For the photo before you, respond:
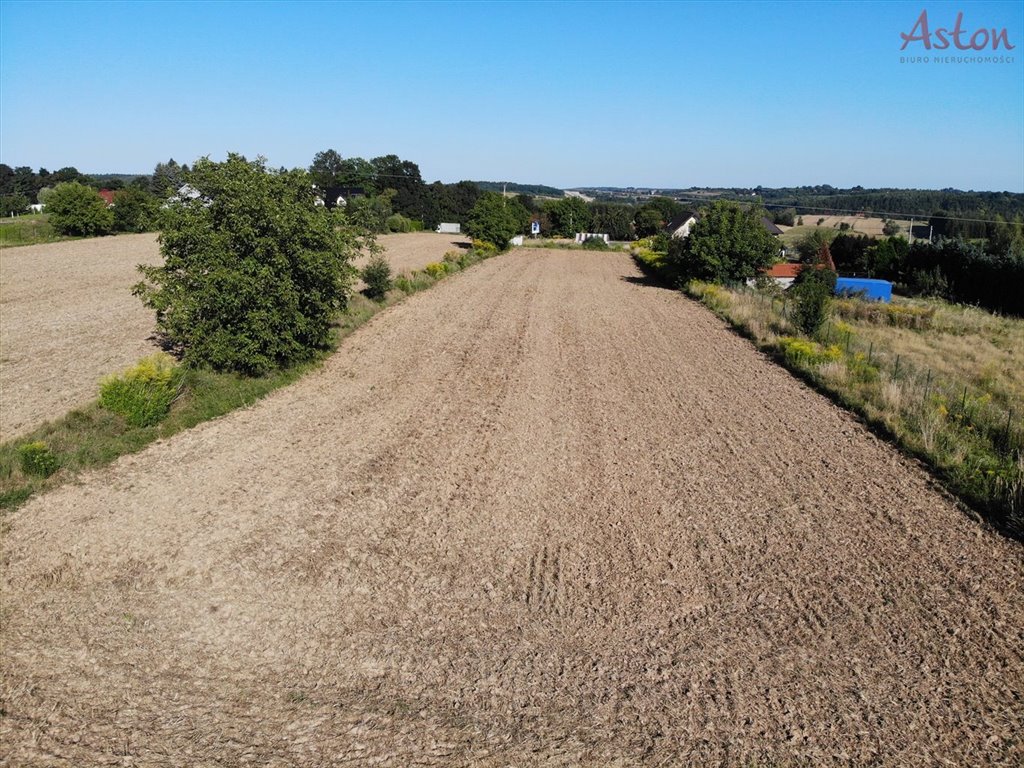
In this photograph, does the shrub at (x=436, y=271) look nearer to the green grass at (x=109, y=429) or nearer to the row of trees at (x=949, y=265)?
the green grass at (x=109, y=429)

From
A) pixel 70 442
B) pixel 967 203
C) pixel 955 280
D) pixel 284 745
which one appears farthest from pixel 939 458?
pixel 967 203

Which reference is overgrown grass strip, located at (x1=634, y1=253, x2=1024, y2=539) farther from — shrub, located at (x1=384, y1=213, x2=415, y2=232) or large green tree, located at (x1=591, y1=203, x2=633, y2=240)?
large green tree, located at (x1=591, y1=203, x2=633, y2=240)

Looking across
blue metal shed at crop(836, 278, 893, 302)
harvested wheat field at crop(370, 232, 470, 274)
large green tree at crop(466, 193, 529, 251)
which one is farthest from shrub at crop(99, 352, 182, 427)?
large green tree at crop(466, 193, 529, 251)

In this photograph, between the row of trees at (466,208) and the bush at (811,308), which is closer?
the bush at (811,308)

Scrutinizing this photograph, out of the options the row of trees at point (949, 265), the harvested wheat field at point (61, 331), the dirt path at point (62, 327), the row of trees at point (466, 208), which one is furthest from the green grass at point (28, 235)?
the row of trees at point (949, 265)

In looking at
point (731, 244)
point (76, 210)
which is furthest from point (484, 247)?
point (76, 210)

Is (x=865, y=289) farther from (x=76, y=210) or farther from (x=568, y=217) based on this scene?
(x=568, y=217)
